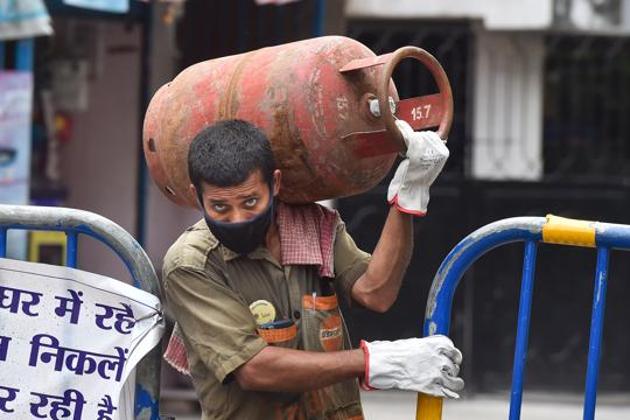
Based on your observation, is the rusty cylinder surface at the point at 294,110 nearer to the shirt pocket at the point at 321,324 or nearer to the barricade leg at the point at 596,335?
the shirt pocket at the point at 321,324

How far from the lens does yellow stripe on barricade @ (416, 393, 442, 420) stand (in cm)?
355

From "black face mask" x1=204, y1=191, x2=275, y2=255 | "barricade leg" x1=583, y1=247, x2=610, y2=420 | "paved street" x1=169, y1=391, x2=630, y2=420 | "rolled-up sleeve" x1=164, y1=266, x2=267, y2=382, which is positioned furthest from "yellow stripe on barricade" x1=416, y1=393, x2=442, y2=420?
"paved street" x1=169, y1=391, x2=630, y2=420

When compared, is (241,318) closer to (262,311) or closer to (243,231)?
(262,311)

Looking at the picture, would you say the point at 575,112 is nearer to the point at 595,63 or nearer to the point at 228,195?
the point at 595,63

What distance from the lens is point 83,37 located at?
832 centimetres

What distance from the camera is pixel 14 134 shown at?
7.03 metres

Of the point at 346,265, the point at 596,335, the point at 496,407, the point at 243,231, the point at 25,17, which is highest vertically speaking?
the point at 25,17

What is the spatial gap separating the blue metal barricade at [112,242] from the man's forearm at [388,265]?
0.59 metres

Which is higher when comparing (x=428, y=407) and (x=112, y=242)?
(x=112, y=242)

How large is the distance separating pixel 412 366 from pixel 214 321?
52cm

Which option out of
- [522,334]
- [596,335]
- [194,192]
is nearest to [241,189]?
[194,192]

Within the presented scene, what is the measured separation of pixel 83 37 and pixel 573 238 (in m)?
5.39

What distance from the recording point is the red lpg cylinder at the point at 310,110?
338 centimetres

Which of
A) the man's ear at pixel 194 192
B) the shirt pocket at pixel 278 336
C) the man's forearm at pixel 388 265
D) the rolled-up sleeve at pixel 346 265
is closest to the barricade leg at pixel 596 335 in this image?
the man's forearm at pixel 388 265
